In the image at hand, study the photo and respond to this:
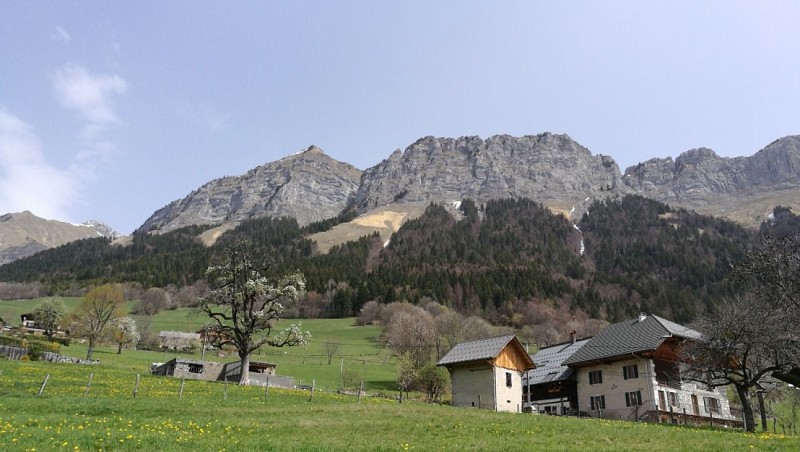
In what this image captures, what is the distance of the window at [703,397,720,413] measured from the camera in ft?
183

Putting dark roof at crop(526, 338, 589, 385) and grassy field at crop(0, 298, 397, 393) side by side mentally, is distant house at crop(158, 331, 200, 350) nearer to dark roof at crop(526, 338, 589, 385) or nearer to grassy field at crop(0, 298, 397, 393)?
grassy field at crop(0, 298, 397, 393)

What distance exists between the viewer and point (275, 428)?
25.2 m

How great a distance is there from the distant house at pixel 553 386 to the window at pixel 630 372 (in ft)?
22.2

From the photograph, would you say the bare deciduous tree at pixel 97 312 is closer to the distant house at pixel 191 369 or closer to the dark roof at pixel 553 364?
the distant house at pixel 191 369

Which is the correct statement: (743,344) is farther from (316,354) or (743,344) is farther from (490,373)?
(316,354)

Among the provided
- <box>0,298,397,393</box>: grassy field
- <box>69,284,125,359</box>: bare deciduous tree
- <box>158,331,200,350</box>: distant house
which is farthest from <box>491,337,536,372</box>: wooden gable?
<box>158,331,200,350</box>: distant house

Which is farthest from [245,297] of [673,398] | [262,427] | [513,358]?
[673,398]

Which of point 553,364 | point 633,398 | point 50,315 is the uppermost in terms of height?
point 50,315

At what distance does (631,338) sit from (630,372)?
12.6 feet

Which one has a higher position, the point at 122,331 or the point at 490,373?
the point at 122,331

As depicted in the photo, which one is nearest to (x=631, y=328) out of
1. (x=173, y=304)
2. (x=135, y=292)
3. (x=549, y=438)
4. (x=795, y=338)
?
(x=795, y=338)

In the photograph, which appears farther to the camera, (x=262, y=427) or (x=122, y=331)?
(x=122, y=331)

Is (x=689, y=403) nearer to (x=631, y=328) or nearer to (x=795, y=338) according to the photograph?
(x=631, y=328)

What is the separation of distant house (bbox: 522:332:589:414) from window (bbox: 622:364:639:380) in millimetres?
6775
